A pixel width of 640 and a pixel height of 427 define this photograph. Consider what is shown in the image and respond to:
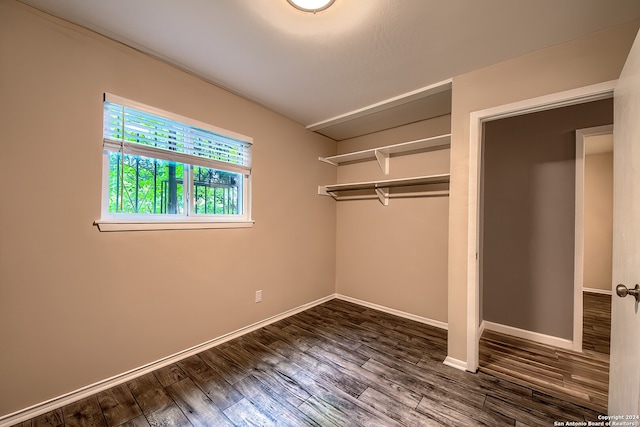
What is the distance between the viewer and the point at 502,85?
187 cm

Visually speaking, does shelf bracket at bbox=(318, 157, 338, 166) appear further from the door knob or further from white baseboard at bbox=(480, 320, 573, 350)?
the door knob

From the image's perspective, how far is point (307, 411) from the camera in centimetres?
156

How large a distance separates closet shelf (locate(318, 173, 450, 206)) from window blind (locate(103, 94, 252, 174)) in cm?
130

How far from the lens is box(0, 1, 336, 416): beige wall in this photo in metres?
1.41

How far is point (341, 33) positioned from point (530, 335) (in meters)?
3.32

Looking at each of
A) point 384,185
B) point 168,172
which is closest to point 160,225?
point 168,172

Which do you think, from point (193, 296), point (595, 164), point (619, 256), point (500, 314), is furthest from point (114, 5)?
point (595, 164)

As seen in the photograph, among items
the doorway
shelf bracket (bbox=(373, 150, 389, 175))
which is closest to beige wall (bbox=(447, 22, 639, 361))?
the doorway

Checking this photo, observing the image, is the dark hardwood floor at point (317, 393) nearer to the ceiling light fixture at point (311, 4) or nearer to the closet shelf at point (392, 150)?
the closet shelf at point (392, 150)

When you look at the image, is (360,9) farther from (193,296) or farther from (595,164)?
(595,164)

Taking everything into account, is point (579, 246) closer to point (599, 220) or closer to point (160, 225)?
point (599, 220)

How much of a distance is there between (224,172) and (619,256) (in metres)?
2.83

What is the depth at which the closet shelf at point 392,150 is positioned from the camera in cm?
261

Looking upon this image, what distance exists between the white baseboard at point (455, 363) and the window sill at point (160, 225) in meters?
2.22
